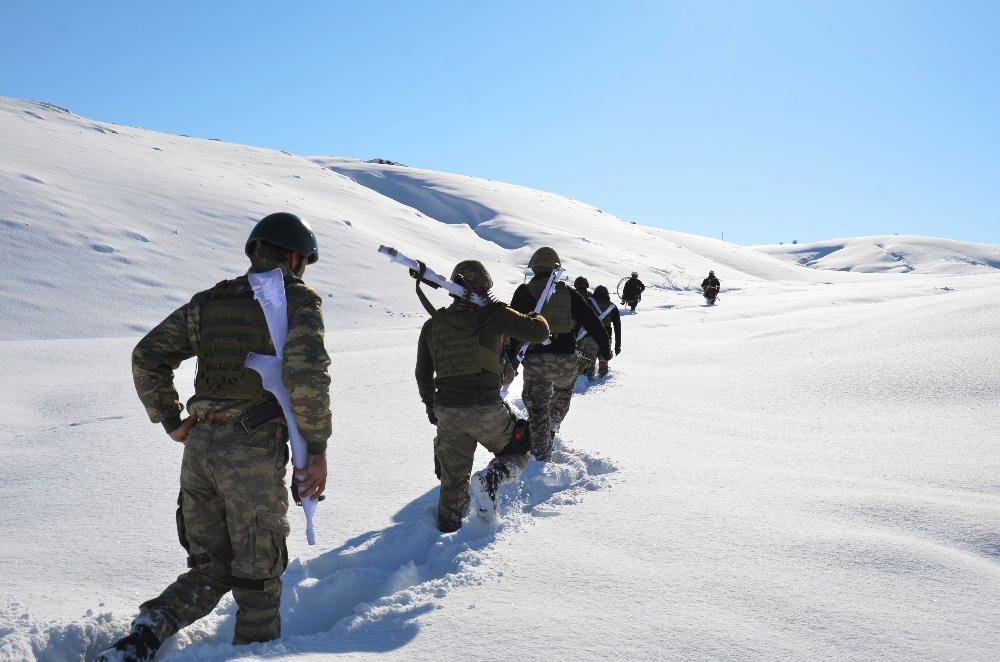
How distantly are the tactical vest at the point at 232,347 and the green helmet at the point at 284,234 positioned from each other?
27 centimetres

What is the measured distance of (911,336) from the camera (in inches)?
426

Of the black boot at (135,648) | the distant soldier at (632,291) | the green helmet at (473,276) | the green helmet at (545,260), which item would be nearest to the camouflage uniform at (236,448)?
the black boot at (135,648)

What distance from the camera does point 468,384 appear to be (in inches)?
168

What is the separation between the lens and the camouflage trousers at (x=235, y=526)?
9.09 feet

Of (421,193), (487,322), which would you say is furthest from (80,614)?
(421,193)

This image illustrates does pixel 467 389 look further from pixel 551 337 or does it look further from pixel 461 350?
pixel 551 337

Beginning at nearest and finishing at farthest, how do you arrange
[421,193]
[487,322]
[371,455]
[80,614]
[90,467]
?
[80,614] < [487,322] < [90,467] < [371,455] < [421,193]

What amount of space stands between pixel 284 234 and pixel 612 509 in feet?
8.83

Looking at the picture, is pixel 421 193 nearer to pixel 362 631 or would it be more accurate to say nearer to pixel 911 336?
pixel 911 336

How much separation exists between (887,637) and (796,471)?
9.83 feet

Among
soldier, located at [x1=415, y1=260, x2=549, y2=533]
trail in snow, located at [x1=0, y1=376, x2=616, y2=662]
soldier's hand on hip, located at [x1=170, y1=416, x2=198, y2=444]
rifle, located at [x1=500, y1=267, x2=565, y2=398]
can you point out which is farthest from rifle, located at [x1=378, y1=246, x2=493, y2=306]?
rifle, located at [x1=500, y1=267, x2=565, y2=398]

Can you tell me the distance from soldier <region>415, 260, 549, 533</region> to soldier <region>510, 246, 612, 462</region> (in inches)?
62.7

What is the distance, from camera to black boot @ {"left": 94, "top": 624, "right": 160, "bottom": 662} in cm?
248

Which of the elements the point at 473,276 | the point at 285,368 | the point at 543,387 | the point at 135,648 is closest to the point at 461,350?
the point at 473,276
